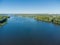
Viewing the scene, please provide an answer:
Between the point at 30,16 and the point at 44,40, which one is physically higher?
the point at 30,16

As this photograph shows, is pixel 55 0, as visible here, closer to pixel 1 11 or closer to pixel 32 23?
pixel 32 23

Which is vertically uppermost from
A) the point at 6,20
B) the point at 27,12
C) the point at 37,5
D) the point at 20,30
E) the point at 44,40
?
the point at 37,5

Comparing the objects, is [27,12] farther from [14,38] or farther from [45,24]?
[14,38]

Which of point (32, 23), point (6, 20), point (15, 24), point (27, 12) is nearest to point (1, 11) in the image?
point (6, 20)

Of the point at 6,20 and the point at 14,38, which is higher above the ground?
the point at 6,20

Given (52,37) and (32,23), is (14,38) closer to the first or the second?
(32,23)

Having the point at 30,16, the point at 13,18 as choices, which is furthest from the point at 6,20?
the point at 30,16
